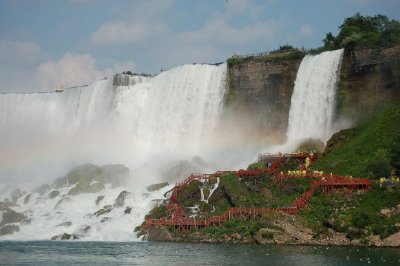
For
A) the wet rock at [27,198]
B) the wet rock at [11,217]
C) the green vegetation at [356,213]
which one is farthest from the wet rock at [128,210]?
the wet rock at [27,198]

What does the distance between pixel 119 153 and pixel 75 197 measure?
1733 cm

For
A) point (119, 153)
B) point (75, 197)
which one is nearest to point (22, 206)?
point (75, 197)

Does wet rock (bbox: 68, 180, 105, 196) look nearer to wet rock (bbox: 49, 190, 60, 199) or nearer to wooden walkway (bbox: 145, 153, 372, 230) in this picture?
wet rock (bbox: 49, 190, 60, 199)

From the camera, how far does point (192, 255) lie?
40.3m

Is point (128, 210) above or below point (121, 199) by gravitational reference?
below

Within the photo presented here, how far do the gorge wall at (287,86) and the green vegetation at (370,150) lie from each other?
10.1 feet

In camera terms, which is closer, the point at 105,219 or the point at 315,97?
the point at 105,219

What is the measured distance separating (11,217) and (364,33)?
41.7m

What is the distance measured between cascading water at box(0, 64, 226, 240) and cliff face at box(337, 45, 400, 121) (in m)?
17.3

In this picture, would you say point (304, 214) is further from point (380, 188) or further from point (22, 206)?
point (22, 206)

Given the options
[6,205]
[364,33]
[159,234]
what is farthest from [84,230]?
[364,33]

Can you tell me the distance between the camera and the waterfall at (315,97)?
220 feet

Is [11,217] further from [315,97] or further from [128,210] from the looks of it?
[315,97]

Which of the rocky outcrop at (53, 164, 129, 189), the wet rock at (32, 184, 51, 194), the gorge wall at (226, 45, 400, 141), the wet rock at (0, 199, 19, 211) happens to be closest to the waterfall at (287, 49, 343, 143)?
the gorge wall at (226, 45, 400, 141)
